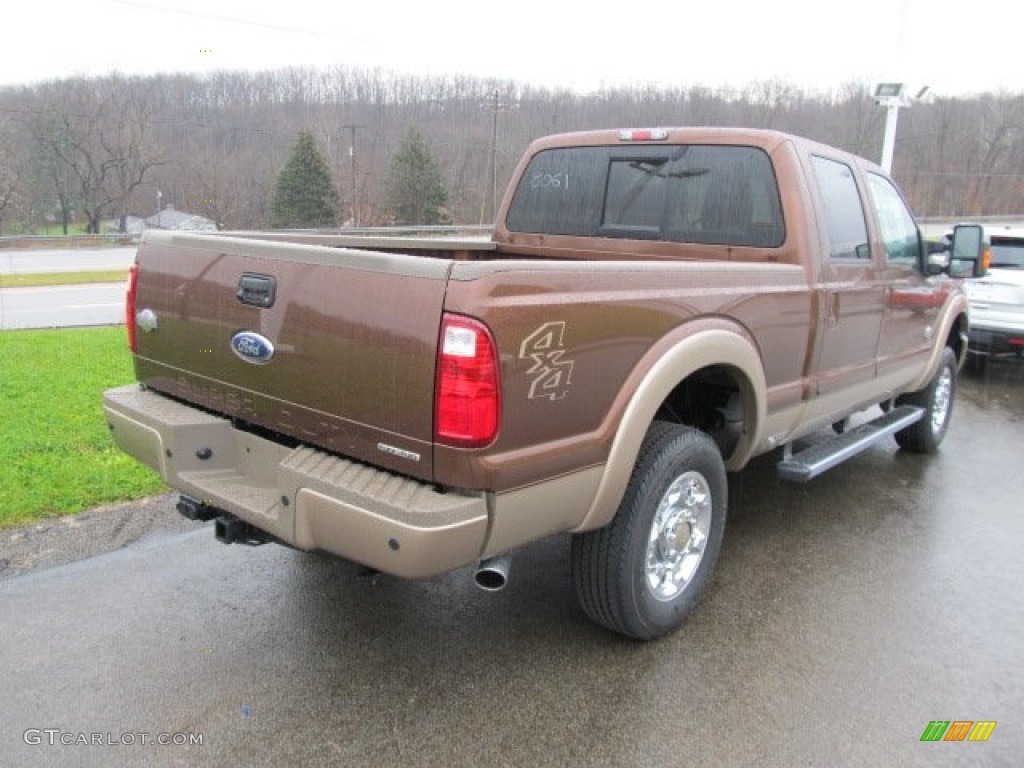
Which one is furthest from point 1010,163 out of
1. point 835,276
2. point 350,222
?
point 835,276

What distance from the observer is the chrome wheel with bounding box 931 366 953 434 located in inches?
238

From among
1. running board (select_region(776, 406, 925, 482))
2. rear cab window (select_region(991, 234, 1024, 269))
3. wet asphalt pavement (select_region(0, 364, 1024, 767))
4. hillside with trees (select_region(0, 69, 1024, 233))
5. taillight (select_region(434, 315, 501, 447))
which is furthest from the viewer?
hillside with trees (select_region(0, 69, 1024, 233))

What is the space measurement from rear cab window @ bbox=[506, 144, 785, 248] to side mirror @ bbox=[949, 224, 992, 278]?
206cm

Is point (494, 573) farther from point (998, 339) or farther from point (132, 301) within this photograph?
point (998, 339)

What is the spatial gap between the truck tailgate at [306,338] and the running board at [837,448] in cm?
237

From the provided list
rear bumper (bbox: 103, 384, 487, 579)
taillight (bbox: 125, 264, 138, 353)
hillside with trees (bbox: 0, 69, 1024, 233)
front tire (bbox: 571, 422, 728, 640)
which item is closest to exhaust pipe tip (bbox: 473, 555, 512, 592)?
rear bumper (bbox: 103, 384, 487, 579)

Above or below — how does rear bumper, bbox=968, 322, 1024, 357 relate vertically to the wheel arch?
below

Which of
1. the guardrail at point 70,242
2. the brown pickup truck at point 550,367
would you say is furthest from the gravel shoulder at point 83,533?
the guardrail at point 70,242

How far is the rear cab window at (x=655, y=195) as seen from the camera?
3.94 metres

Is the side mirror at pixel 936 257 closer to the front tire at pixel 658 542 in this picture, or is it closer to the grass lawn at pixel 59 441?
the front tire at pixel 658 542

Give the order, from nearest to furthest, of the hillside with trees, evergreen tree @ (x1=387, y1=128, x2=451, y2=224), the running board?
the running board → the hillside with trees → evergreen tree @ (x1=387, y1=128, x2=451, y2=224)

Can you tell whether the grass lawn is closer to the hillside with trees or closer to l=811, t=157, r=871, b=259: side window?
l=811, t=157, r=871, b=259: side window

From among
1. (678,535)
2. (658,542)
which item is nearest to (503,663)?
(658,542)

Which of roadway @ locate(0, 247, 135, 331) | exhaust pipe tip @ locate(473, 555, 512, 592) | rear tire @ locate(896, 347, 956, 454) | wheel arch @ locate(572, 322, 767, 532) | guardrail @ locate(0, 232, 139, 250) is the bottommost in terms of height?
guardrail @ locate(0, 232, 139, 250)
